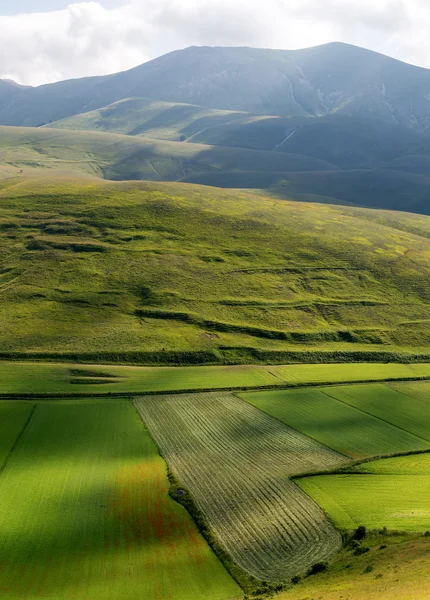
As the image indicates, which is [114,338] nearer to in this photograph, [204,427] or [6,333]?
[6,333]

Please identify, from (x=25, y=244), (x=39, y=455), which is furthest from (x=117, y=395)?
(x=25, y=244)

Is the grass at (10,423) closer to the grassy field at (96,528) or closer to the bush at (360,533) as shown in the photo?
the grassy field at (96,528)

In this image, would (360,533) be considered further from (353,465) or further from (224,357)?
(224,357)

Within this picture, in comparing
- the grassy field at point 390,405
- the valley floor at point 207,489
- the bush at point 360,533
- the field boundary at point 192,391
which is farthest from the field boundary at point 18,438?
the grassy field at point 390,405

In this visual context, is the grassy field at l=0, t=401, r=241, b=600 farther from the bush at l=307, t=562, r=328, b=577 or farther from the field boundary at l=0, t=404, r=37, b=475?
the bush at l=307, t=562, r=328, b=577

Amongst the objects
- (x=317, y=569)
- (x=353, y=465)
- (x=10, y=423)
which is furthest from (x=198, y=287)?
(x=317, y=569)
